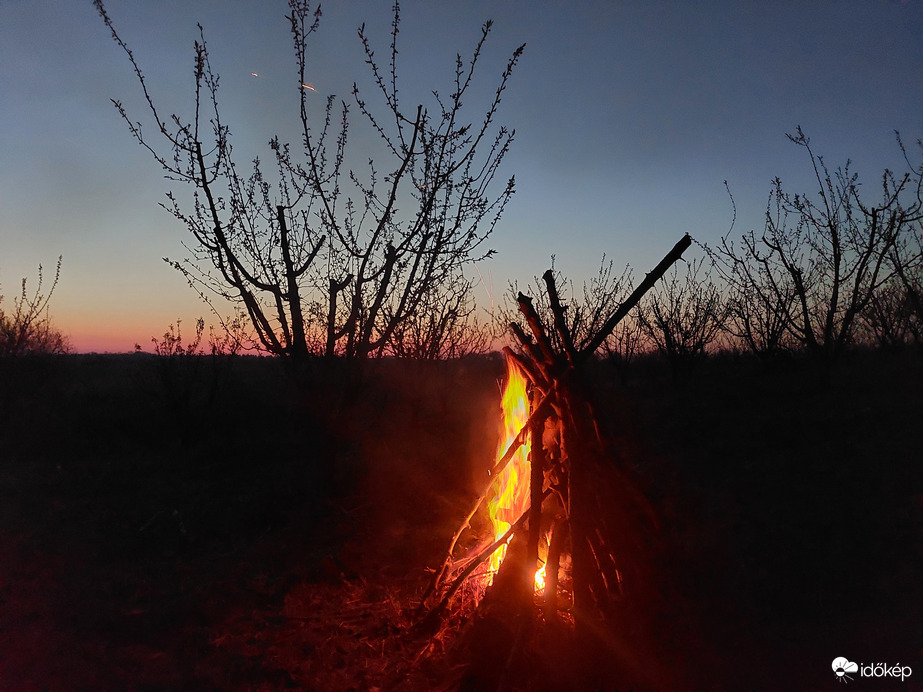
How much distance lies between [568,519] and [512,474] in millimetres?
890

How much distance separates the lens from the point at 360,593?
13.6 feet

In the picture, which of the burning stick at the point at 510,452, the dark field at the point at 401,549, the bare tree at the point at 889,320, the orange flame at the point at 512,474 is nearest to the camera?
the dark field at the point at 401,549

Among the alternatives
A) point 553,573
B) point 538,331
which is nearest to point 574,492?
point 553,573

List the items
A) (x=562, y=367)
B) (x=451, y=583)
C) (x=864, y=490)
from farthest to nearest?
(x=864, y=490)
(x=451, y=583)
(x=562, y=367)

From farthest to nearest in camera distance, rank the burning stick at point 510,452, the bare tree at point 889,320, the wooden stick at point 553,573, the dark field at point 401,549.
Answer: the bare tree at point 889,320, the burning stick at point 510,452, the dark field at point 401,549, the wooden stick at point 553,573

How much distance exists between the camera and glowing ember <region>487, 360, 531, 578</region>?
13.1 feet

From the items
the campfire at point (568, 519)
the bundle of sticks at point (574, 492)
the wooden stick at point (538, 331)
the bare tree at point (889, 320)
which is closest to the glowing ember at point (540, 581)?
the campfire at point (568, 519)

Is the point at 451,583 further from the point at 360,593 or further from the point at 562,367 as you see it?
the point at 562,367

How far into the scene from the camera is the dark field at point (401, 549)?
3.34 m

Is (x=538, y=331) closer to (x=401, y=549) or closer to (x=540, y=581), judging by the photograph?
(x=540, y=581)

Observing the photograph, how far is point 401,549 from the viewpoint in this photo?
5039mm

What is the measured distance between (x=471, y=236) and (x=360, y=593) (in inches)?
156

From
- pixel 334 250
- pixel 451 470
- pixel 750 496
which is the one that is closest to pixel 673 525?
pixel 750 496

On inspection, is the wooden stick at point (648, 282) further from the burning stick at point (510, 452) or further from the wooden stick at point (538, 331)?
the burning stick at point (510, 452)
